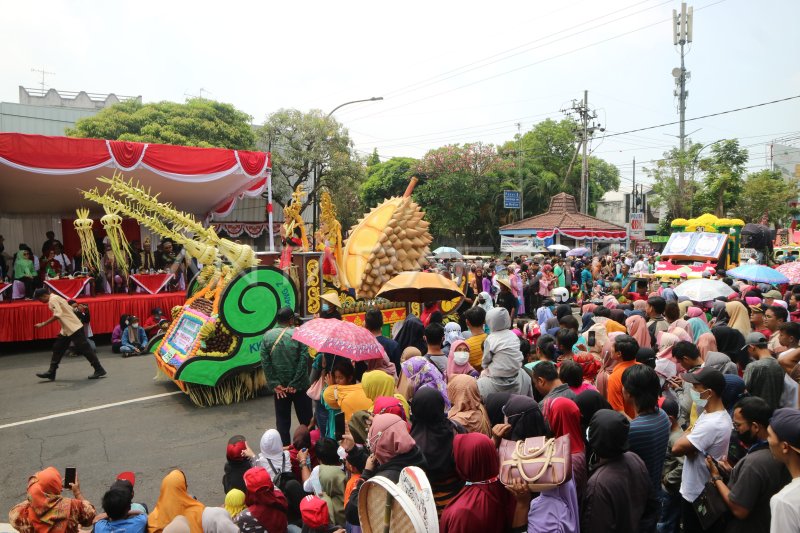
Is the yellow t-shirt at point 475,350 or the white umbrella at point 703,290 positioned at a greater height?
the white umbrella at point 703,290

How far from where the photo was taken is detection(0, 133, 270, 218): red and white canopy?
10.5 metres

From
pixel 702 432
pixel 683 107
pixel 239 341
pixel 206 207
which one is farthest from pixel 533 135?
pixel 702 432

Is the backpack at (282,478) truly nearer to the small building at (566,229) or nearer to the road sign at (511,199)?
the small building at (566,229)

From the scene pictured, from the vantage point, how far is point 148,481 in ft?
16.5

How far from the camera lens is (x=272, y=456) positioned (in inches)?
159

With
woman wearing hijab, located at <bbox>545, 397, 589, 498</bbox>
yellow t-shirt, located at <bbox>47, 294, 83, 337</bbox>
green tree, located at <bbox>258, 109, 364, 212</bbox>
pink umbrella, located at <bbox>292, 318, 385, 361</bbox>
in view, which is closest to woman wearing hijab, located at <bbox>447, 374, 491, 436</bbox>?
woman wearing hijab, located at <bbox>545, 397, 589, 498</bbox>

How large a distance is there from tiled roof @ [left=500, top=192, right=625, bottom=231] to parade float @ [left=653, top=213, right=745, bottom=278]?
1231 cm

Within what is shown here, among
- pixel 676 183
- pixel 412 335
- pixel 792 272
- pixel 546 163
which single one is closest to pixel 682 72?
pixel 676 183

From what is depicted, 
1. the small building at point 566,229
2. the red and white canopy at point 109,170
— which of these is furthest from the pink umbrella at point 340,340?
the small building at point 566,229

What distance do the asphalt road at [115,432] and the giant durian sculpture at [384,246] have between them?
2369 mm

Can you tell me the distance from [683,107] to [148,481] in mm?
29995

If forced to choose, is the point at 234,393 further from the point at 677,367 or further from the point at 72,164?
the point at 72,164

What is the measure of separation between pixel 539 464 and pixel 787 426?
1.04 meters

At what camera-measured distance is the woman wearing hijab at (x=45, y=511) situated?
3.11 metres
